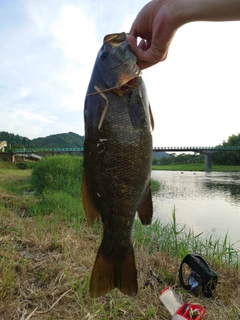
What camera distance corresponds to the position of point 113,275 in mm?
2162

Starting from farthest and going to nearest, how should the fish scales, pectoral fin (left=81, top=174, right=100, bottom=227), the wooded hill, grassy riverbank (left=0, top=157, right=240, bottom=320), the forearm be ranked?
the wooded hill < grassy riverbank (left=0, top=157, right=240, bottom=320) < pectoral fin (left=81, top=174, right=100, bottom=227) < the fish scales < the forearm

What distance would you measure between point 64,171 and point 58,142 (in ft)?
391

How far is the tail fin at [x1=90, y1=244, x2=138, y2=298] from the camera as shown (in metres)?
2.12

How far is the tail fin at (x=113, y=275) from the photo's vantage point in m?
2.12

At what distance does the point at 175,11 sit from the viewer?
6.12 feet

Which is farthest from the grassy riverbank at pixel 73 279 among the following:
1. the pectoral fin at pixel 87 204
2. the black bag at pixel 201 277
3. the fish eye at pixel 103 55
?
the fish eye at pixel 103 55

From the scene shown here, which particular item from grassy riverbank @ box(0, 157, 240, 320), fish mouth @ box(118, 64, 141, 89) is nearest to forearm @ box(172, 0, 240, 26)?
fish mouth @ box(118, 64, 141, 89)

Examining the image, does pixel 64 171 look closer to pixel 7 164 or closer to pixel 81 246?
pixel 81 246

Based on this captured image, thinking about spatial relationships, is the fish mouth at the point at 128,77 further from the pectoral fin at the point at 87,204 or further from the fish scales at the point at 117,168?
the pectoral fin at the point at 87,204

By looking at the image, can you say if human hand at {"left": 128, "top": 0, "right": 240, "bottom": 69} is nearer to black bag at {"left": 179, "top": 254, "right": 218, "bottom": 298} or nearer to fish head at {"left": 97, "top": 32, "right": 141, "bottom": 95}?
fish head at {"left": 97, "top": 32, "right": 141, "bottom": 95}

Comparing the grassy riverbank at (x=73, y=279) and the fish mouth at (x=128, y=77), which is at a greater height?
the fish mouth at (x=128, y=77)

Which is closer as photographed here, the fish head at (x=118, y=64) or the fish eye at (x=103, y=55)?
the fish head at (x=118, y=64)

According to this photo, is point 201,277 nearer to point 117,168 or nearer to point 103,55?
point 117,168

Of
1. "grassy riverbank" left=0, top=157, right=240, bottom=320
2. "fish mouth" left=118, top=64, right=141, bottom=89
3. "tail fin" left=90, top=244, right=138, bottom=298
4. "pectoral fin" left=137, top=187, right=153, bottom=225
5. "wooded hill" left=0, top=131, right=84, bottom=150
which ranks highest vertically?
"wooded hill" left=0, top=131, right=84, bottom=150
